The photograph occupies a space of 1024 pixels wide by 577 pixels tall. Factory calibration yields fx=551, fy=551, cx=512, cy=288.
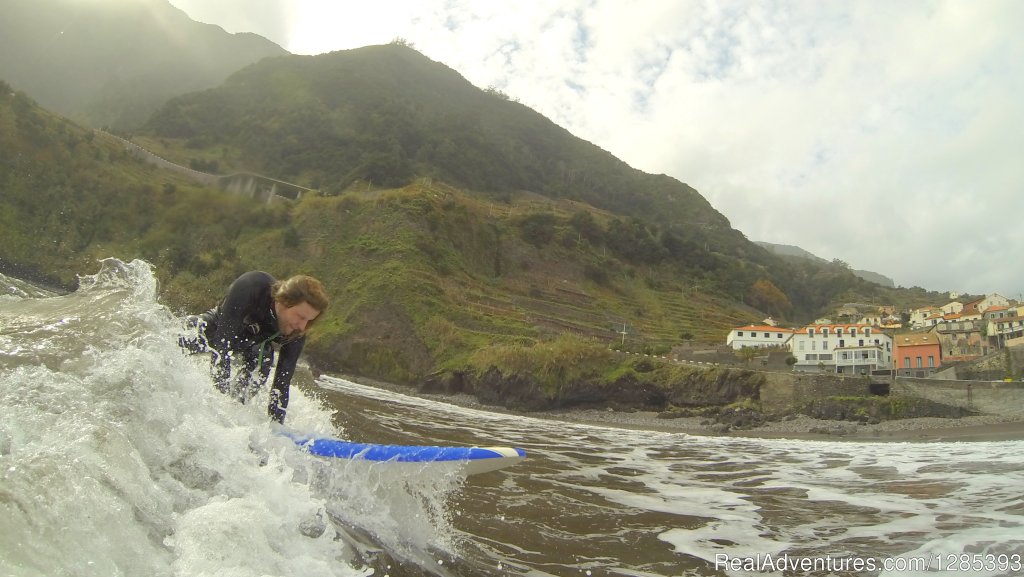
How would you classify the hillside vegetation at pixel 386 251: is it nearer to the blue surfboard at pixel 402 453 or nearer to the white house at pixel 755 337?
the white house at pixel 755 337

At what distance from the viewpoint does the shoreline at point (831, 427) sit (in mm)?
26172

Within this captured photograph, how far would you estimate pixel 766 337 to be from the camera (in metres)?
58.5

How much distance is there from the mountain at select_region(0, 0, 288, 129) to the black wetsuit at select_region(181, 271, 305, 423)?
85.1 m

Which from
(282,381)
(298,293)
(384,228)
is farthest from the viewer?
(384,228)

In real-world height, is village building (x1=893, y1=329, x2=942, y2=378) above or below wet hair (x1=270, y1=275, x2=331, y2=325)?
above

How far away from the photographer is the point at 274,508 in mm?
3072

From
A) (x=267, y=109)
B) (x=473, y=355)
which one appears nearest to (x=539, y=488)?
(x=473, y=355)

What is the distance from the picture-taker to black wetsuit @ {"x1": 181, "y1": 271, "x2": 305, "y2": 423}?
4207 mm

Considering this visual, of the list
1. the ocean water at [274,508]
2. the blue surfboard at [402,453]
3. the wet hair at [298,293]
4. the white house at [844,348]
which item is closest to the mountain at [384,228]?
the white house at [844,348]

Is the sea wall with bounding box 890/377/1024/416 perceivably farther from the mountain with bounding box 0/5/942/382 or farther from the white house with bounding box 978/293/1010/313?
the white house with bounding box 978/293/1010/313

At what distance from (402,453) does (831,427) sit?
106ft

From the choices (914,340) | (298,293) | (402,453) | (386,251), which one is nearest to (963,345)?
(914,340)

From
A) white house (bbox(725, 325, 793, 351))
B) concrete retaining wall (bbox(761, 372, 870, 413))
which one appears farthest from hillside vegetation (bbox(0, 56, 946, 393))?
concrete retaining wall (bbox(761, 372, 870, 413))

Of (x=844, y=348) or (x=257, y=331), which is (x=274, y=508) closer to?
(x=257, y=331)
